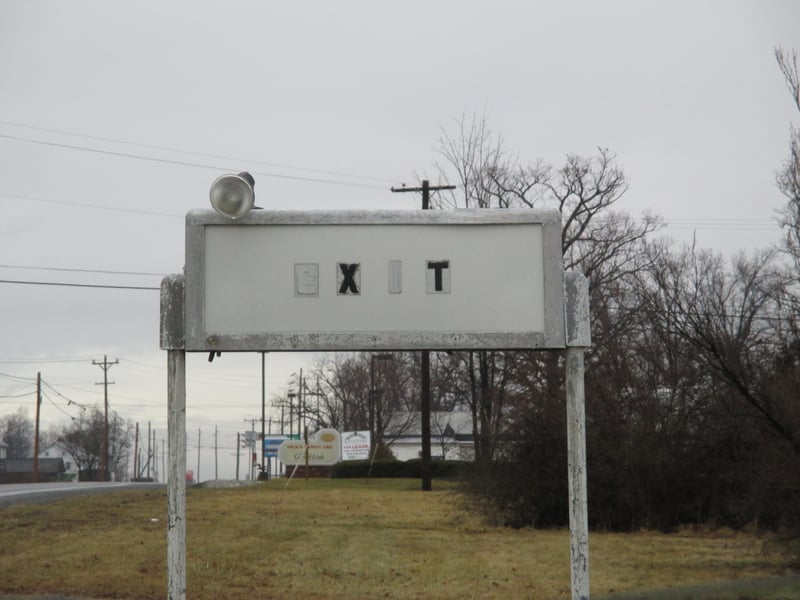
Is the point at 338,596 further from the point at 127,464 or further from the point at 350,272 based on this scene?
the point at 127,464

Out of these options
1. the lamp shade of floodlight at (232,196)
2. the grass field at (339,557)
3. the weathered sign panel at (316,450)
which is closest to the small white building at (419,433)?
the weathered sign panel at (316,450)

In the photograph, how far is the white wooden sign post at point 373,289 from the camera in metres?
8.20

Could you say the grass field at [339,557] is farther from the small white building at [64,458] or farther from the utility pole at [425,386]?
the small white building at [64,458]

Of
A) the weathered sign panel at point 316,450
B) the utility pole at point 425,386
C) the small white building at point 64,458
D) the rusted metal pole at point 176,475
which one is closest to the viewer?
the rusted metal pole at point 176,475

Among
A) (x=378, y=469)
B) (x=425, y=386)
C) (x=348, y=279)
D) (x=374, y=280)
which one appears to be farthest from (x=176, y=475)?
(x=378, y=469)

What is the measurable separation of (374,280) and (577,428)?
199cm

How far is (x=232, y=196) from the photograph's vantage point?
319 inches

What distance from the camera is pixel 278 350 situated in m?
8.24

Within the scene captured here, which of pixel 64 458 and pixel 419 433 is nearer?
pixel 419 433

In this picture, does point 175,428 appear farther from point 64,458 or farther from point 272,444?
point 64,458

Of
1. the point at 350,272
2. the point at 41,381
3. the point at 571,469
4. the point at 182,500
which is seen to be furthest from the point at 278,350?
the point at 41,381

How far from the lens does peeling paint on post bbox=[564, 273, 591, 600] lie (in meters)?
8.05

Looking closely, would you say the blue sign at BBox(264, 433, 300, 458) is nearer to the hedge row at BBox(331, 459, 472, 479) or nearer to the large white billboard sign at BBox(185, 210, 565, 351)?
the hedge row at BBox(331, 459, 472, 479)

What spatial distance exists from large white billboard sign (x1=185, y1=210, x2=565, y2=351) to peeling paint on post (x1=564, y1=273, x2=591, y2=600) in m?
0.13
